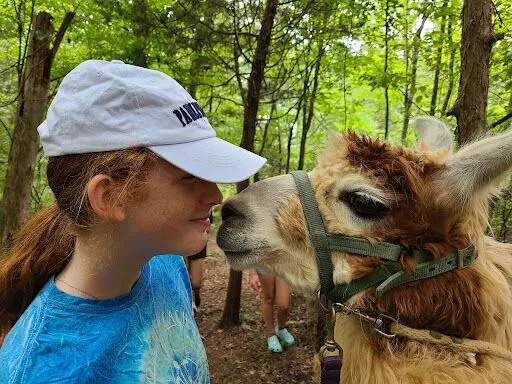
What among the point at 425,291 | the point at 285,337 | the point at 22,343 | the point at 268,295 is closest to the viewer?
the point at 22,343

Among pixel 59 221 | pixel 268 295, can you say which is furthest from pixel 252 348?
pixel 59 221

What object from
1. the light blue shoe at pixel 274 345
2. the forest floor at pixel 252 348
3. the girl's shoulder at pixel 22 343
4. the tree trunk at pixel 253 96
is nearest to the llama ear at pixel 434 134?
the forest floor at pixel 252 348

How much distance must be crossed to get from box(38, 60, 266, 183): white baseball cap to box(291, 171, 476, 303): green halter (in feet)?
2.30

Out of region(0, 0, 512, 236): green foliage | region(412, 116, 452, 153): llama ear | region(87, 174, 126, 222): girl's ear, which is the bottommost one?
region(87, 174, 126, 222): girl's ear

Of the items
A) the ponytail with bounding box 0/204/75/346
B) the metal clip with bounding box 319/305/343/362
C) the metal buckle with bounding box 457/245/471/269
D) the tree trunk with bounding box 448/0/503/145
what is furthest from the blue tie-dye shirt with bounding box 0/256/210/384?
the tree trunk with bounding box 448/0/503/145

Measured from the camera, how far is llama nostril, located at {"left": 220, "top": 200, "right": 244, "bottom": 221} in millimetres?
1854

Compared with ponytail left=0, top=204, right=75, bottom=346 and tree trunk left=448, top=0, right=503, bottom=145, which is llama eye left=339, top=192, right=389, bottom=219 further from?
tree trunk left=448, top=0, right=503, bottom=145

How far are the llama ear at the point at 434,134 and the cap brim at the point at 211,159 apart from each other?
1.34m

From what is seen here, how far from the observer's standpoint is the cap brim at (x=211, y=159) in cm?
115

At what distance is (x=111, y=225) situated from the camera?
121 centimetres

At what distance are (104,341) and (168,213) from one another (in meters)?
0.40

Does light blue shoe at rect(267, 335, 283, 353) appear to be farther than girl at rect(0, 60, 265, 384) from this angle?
Yes

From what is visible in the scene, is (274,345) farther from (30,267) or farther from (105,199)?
(105,199)

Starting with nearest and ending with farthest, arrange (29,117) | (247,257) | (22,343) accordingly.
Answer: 1. (22,343)
2. (247,257)
3. (29,117)
